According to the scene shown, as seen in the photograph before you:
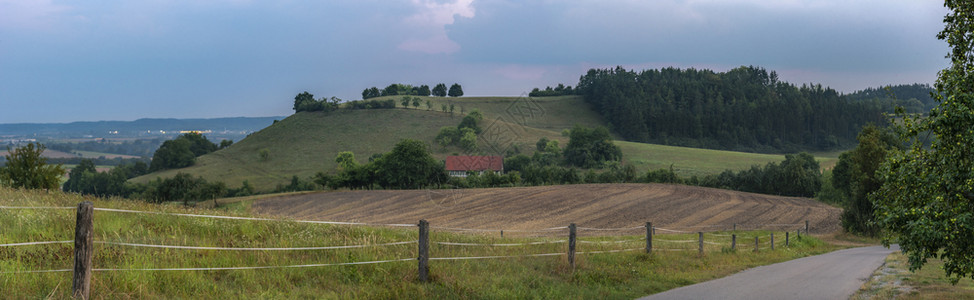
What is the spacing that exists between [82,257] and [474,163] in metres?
98.6

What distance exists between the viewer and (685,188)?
7475 centimetres

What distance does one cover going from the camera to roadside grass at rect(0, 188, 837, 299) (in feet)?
29.0

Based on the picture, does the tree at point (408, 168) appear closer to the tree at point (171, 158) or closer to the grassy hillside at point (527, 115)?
the tree at point (171, 158)

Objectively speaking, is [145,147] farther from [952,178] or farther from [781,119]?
[952,178]

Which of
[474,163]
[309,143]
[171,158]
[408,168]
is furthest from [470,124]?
[171,158]

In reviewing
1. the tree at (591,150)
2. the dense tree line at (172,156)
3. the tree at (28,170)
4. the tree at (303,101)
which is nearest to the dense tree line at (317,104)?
the tree at (303,101)

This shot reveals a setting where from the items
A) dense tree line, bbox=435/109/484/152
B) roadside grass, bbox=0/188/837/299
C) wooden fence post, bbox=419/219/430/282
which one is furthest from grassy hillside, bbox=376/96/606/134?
wooden fence post, bbox=419/219/430/282

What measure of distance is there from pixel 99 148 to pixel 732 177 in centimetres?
19122

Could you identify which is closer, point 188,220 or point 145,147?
point 188,220

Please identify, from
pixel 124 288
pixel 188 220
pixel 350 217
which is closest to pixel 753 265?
pixel 188 220

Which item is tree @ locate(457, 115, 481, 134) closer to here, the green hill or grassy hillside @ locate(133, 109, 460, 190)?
the green hill

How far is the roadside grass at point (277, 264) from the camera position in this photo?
348 inches

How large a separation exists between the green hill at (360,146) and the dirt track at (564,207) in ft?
116

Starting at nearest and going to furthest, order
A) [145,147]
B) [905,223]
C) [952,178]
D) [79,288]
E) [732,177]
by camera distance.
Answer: [79,288]
[952,178]
[905,223]
[732,177]
[145,147]
